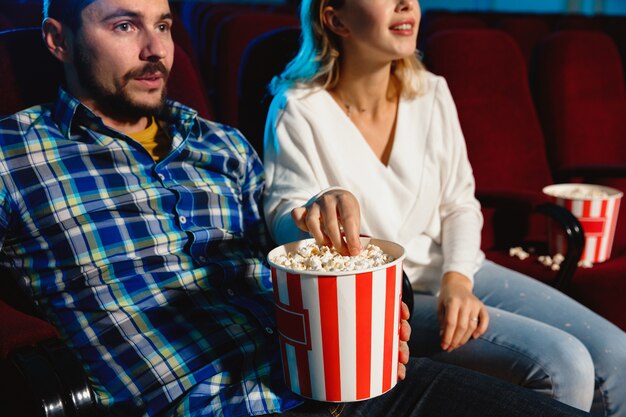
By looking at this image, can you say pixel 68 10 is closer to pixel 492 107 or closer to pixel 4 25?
pixel 4 25

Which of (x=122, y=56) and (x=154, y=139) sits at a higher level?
(x=122, y=56)

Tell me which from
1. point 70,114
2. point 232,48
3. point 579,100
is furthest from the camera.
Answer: point 579,100

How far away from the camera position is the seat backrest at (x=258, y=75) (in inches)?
65.6

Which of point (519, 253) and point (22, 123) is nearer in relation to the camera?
point (22, 123)

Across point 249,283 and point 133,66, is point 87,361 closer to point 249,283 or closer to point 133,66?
point 249,283

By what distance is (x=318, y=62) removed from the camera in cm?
154

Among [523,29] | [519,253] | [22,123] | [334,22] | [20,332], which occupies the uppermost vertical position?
[334,22]

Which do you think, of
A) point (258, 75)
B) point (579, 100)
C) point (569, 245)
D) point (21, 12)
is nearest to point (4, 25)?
point (21, 12)

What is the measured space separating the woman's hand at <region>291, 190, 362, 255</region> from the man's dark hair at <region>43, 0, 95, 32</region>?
560mm

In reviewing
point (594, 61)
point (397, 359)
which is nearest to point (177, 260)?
point (397, 359)

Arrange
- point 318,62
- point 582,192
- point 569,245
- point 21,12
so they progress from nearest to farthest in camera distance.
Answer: point 318,62 < point 569,245 < point 21,12 < point 582,192

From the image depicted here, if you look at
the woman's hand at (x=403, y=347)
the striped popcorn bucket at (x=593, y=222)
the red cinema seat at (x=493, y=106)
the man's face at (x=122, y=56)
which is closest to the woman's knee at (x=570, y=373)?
the woman's hand at (x=403, y=347)

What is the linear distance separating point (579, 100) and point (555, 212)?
0.92m

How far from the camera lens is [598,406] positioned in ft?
4.45
